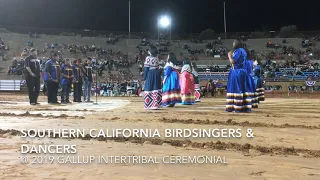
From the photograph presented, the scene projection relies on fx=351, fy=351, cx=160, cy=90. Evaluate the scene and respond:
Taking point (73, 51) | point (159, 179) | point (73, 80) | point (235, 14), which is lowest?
point (159, 179)

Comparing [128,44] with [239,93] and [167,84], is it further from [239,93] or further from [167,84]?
[239,93]

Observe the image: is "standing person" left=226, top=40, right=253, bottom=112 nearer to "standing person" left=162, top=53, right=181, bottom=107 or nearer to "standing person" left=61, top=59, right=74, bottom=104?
"standing person" left=162, top=53, right=181, bottom=107

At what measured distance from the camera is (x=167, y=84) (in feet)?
41.5

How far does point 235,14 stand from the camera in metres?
58.6

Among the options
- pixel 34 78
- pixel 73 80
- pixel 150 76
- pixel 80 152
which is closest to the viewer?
pixel 80 152

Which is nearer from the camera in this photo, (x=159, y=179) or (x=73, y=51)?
(x=159, y=179)

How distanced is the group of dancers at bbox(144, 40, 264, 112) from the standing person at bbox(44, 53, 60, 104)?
4.63 meters

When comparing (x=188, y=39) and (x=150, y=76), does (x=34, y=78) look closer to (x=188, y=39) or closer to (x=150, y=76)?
(x=150, y=76)

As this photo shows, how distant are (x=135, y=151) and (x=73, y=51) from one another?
37.4 m

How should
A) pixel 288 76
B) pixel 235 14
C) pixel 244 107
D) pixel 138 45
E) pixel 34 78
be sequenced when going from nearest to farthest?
1. pixel 244 107
2. pixel 34 78
3. pixel 288 76
4. pixel 138 45
5. pixel 235 14

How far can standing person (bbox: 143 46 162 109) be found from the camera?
36.9 ft

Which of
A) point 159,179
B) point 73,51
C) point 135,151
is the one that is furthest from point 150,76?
point 73,51

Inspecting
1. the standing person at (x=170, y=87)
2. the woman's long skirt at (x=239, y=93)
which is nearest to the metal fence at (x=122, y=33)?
the standing person at (x=170, y=87)

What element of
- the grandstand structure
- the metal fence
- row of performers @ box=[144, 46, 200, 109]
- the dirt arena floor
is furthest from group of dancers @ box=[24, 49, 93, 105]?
the metal fence
